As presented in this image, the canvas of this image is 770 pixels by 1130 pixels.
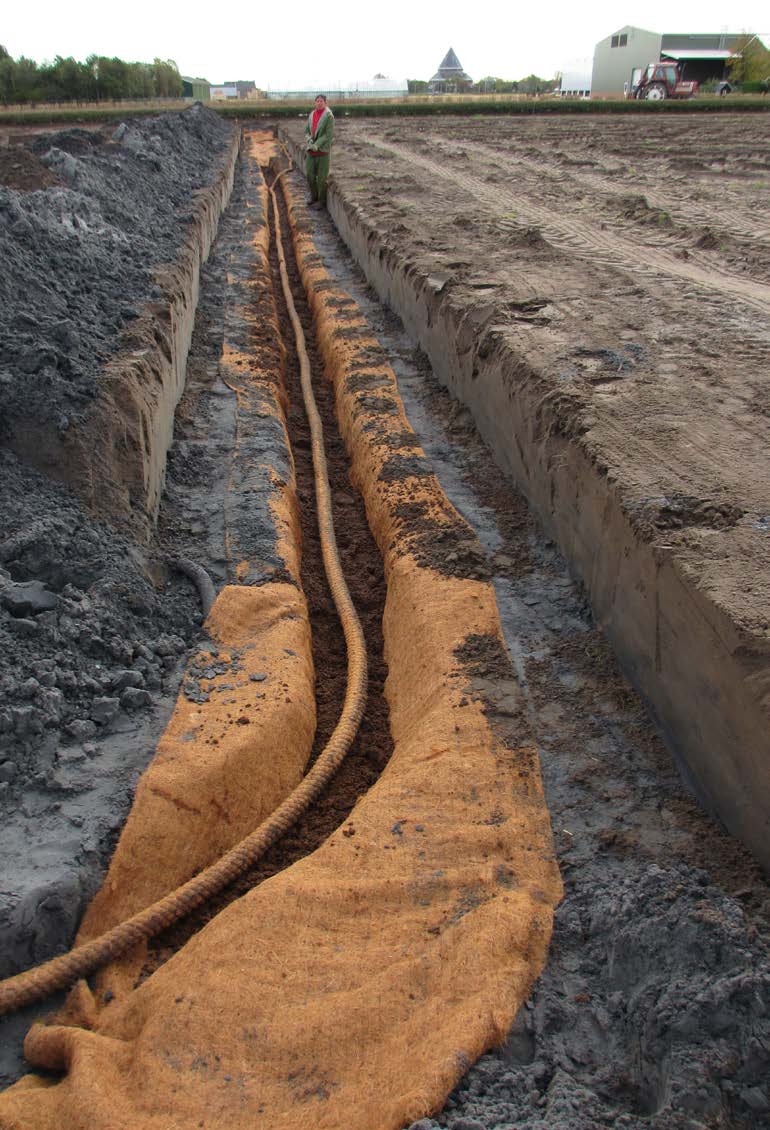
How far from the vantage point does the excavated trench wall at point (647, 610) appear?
2494mm

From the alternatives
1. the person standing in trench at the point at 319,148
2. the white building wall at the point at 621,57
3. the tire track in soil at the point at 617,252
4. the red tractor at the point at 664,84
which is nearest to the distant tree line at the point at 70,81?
the red tractor at the point at 664,84

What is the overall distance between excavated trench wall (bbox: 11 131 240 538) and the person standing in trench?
7.60 m

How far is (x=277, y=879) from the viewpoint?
255 cm

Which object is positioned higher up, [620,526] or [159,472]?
[620,526]

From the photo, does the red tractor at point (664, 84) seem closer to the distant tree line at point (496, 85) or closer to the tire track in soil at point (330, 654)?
the distant tree line at point (496, 85)

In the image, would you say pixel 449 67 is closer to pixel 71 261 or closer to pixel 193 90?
pixel 193 90

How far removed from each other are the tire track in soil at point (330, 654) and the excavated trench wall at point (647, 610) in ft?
3.58

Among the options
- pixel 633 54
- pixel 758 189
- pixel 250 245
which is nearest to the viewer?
→ pixel 250 245

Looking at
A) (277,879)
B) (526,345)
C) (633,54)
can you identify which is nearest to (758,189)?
(526,345)

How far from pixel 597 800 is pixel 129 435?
10.4 ft

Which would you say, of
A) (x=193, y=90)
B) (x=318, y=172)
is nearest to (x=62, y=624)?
(x=318, y=172)

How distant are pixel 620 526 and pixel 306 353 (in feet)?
16.7

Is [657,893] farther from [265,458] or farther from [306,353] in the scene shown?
[306,353]

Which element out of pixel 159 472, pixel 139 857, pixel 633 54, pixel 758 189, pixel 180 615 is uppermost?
pixel 633 54
